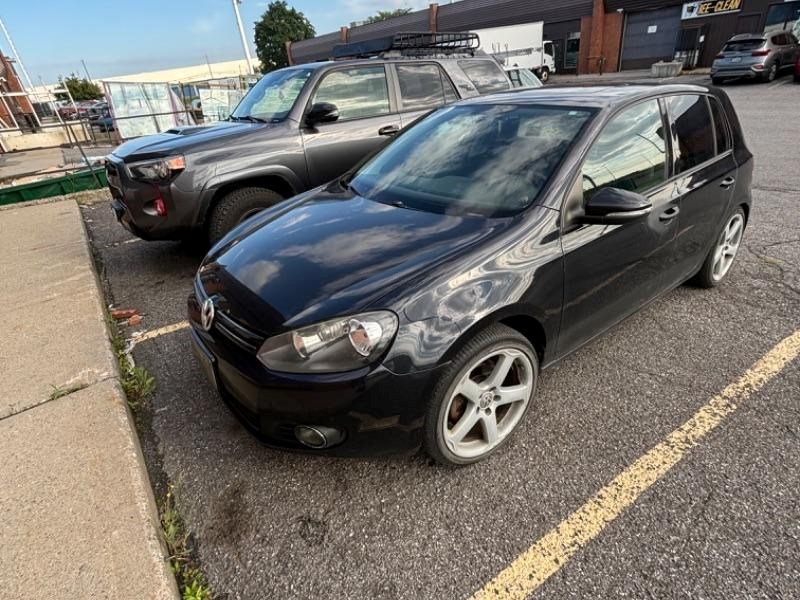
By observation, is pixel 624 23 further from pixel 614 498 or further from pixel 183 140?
pixel 614 498

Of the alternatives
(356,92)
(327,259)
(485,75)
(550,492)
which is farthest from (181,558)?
(485,75)

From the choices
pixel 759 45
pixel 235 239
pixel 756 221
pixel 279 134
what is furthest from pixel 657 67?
pixel 235 239

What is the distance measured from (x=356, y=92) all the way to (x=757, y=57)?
1915 cm

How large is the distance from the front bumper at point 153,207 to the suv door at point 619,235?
3130 millimetres

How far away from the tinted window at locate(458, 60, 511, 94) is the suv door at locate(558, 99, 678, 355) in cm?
312

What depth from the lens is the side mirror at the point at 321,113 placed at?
426cm

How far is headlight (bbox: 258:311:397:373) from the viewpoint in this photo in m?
1.72

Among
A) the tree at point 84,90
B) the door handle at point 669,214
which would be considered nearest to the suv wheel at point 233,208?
the door handle at point 669,214

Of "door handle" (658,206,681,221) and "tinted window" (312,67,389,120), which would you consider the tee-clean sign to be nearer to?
"tinted window" (312,67,389,120)

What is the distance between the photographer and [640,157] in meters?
2.55

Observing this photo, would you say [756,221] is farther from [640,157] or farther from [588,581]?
[588,581]

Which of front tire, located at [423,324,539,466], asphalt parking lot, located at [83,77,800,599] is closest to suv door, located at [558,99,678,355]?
front tire, located at [423,324,539,466]

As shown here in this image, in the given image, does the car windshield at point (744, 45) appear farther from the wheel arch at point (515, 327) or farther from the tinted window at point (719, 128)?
the wheel arch at point (515, 327)

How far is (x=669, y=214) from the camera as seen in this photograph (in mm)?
2646
